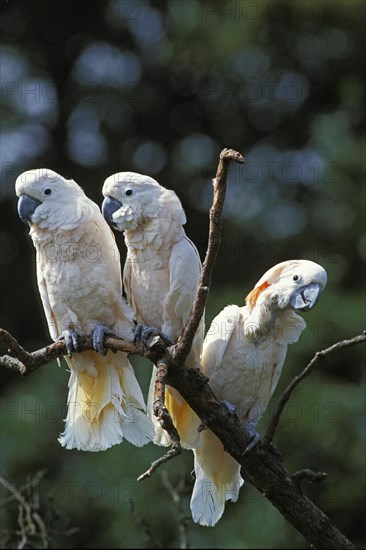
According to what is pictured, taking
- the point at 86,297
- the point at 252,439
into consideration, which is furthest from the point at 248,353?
the point at 86,297

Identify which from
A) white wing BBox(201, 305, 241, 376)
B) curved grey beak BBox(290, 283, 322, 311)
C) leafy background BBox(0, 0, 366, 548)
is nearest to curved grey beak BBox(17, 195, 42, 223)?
white wing BBox(201, 305, 241, 376)

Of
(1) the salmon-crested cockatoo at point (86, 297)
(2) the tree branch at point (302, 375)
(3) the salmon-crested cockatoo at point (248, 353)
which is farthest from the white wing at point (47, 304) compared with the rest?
(2) the tree branch at point (302, 375)

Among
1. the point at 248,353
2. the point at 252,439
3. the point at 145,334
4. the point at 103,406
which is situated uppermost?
the point at 145,334

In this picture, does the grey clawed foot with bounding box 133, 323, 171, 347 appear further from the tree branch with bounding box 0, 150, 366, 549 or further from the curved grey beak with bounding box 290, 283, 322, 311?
the curved grey beak with bounding box 290, 283, 322, 311

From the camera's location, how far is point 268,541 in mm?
6730

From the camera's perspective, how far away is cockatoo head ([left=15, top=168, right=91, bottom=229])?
4125 millimetres

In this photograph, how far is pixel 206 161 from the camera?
9.31 meters

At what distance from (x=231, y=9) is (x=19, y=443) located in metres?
4.69

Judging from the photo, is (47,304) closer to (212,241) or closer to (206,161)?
(212,241)

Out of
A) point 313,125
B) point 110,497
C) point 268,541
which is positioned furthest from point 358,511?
point 313,125

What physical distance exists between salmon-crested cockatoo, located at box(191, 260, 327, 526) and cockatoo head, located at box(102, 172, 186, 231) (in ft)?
1.70

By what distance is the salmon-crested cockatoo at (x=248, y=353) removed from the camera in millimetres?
3994

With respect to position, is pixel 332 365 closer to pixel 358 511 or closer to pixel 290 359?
pixel 290 359

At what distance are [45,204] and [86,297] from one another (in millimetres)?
455
